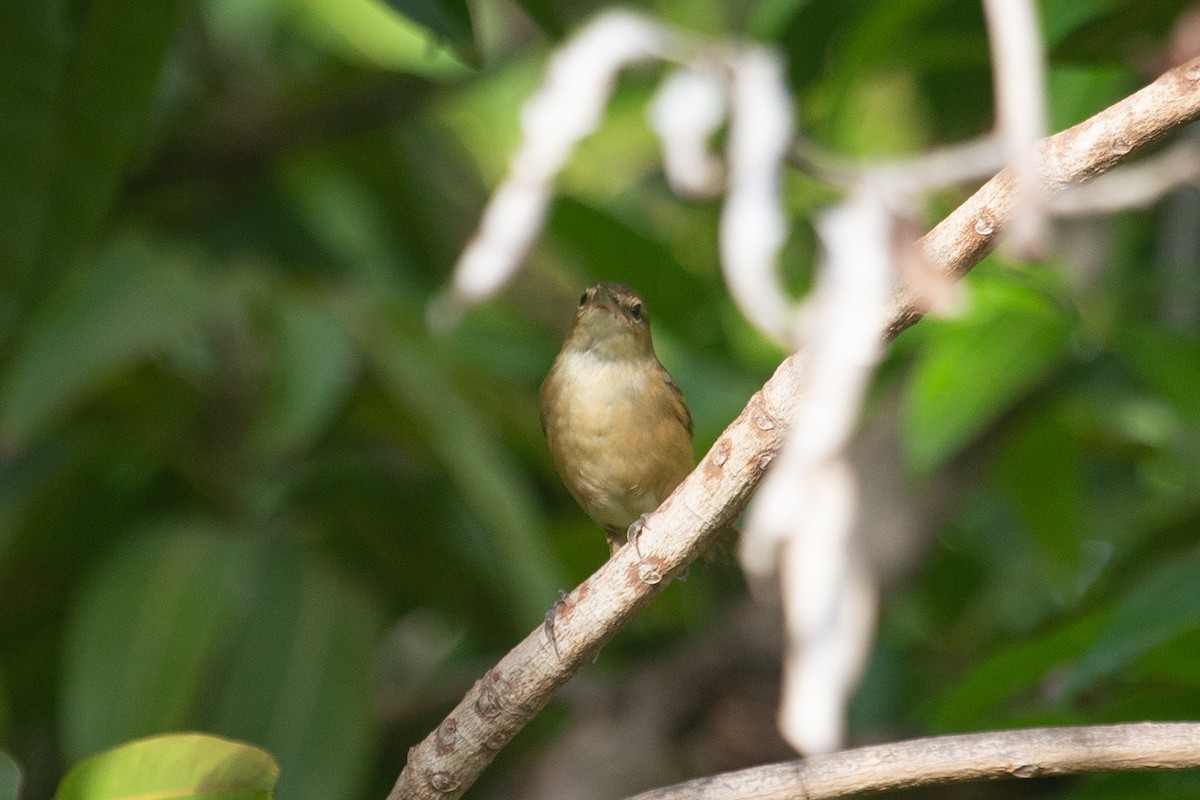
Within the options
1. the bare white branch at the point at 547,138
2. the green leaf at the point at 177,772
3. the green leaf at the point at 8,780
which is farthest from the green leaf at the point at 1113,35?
the green leaf at the point at 8,780

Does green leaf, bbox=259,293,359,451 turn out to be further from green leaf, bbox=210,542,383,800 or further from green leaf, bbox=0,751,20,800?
green leaf, bbox=0,751,20,800

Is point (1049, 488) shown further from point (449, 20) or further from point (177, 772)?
point (177, 772)

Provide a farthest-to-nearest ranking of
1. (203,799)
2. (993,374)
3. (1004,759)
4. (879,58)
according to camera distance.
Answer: (879,58) < (993,374) < (203,799) < (1004,759)

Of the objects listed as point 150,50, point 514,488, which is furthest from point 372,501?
point 150,50

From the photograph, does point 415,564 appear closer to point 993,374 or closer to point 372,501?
point 372,501

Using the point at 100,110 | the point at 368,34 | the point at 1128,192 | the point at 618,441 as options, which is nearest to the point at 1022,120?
the point at 1128,192

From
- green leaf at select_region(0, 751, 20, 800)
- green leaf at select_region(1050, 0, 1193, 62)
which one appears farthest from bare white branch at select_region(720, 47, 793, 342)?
green leaf at select_region(1050, 0, 1193, 62)
